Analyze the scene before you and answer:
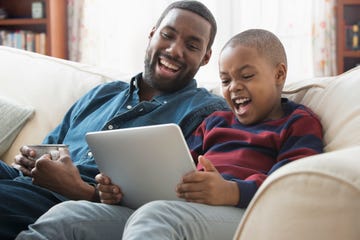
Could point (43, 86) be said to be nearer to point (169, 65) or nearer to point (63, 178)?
point (169, 65)

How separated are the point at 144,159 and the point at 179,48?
0.61 m

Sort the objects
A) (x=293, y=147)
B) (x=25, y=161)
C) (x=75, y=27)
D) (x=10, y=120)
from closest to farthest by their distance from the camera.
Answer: (x=293, y=147) → (x=25, y=161) → (x=10, y=120) → (x=75, y=27)

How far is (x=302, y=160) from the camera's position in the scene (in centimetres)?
90

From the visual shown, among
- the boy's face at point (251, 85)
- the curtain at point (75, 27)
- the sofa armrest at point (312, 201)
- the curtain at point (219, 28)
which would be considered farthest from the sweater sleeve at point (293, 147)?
the curtain at point (75, 27)

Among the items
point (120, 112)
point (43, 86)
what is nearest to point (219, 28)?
point (43, 86)

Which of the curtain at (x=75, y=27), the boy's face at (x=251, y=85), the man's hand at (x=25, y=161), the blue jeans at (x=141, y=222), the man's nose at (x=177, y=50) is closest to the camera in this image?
the blue jeans at (x=141, y=222)

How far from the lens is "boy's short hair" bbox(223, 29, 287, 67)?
158cm

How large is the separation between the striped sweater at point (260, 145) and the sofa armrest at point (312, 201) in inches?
15.8

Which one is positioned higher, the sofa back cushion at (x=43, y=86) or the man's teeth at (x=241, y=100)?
the man's teeth at (x=241, y=100)

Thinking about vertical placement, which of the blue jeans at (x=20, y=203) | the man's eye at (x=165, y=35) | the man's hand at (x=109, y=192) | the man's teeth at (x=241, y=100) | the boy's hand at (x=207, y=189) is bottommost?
the blue jeans at (x=20, y=203)

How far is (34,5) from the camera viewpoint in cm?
408

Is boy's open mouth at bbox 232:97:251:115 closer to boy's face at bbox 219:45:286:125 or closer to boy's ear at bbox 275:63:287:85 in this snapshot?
boy's face at bbox 219:45:286:125

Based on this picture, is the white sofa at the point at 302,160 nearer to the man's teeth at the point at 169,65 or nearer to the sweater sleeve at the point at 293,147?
the sweater sleeve at the point at 293,147

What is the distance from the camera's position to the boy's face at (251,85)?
155 cm
